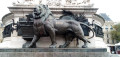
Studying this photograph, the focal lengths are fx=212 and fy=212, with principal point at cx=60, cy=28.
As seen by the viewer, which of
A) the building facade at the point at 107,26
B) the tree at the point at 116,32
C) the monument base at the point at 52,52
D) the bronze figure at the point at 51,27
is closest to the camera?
the monument base at the point at 52,52

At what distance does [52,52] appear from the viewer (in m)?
8.52

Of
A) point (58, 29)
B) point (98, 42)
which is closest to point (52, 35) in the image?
point (58, 29)

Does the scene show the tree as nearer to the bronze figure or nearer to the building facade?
the building facade

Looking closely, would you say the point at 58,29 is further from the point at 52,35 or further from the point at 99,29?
the point at 99,29

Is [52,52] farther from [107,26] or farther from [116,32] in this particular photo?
[107,26]

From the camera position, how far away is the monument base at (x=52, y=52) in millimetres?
8492

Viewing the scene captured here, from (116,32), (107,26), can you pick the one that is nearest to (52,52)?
(116,32)

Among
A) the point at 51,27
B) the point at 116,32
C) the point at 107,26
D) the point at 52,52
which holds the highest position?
the point at 51,27

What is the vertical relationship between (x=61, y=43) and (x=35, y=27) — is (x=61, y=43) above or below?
below

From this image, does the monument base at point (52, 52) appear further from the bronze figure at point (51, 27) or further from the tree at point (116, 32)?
the tree at point (116, 32)

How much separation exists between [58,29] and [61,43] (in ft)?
2.84

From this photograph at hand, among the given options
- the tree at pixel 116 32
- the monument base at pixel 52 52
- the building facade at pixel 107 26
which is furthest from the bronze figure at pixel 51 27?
the building facade at pixel 107 26

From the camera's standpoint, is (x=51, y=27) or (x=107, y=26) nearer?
(x=51, y=27)

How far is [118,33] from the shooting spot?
6081cm
